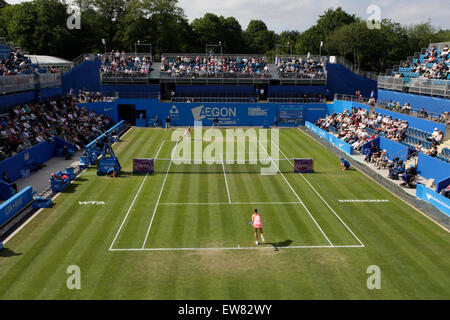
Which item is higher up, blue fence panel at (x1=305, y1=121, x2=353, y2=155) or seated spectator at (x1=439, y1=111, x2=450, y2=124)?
seated spectator at (x1=439, y1=111, x2=450, y2=124)

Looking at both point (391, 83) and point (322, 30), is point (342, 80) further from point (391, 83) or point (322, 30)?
point (322, 30)

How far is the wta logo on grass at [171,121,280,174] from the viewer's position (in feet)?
108

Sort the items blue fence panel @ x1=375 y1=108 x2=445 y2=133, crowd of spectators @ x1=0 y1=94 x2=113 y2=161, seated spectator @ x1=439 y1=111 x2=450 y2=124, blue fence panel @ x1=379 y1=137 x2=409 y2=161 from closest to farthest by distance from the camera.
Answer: crowd of spectators @ x1=0 y1=94 x2=113 y2=161, blue fence panel @ x1=379 y1=137 x2=409 y2=161, seated spectator @ x1=439 y1=111 x2=450 y2=124, blue fence panel @ x1=375 y1=108 x2=445 y2=133

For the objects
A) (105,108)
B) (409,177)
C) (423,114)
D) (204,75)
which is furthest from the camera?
(204,75)

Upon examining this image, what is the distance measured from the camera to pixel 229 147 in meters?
38.6

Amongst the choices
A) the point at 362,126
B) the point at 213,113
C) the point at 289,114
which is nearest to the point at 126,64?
the point at 213,113

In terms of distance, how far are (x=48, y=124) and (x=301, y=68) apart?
1504 inches

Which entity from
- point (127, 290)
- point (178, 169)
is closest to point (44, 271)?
point (127, 290)

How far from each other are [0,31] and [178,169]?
2577 inches

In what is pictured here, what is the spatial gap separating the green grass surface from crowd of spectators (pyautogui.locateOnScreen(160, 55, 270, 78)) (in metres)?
32.4

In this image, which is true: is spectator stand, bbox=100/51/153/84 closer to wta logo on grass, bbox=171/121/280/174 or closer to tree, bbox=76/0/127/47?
wta logo on grass, bbox=171/121/280/174

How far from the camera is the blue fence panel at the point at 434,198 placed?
70.4ft

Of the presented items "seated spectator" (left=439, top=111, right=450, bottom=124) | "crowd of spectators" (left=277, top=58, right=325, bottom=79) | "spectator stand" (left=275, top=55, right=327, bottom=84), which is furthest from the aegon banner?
"crowd of spectators" (left=277, top=58, right=325, bottom=79)
